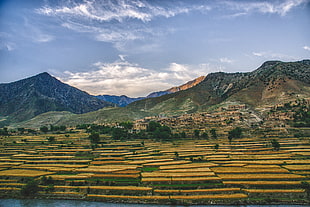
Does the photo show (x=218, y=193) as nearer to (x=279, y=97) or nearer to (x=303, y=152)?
(x=303, y=152)

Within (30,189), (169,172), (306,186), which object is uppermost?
(169,172)

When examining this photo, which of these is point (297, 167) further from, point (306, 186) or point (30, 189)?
point (30, 189)

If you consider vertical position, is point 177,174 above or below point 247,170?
below

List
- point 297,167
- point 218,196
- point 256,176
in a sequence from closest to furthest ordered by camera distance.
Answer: point 218,196 < point 256,176 < point 297,167

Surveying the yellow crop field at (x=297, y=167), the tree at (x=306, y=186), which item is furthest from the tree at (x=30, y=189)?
the yellow crop field at (x=297, y=167)

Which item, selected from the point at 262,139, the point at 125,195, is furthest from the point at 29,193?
the point at 262,139

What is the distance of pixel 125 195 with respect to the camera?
148 ft

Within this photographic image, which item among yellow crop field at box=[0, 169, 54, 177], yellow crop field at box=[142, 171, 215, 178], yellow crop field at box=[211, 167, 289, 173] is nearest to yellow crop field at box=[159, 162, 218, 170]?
yellow crop field at box=[211, 167, 289, 173]

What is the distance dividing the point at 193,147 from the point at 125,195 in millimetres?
44545

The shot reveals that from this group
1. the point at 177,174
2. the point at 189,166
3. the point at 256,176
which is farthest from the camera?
the point at 189,166

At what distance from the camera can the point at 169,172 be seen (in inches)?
2135

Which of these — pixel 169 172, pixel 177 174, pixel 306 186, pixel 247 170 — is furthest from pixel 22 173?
pixel 306 186

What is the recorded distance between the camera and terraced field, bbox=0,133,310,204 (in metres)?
43.8

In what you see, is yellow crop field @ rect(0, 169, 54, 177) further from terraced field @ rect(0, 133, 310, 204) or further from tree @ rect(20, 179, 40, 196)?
tree @ rect(20, 179, 40, 196)
